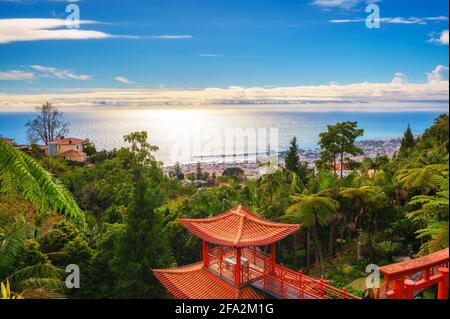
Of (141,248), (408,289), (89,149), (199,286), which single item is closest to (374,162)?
(141,248)

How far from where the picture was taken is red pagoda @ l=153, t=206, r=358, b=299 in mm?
9406

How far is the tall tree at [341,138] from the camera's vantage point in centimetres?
2228

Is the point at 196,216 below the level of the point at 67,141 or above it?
below

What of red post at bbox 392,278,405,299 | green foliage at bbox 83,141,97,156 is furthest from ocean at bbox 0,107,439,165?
red post at bbox 392,278,405,299

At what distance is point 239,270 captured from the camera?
31.4 feet

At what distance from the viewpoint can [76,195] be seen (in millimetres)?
22125

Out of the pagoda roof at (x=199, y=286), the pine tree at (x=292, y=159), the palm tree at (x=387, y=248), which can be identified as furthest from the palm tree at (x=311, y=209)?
the pine tree at (x=292, y=159)

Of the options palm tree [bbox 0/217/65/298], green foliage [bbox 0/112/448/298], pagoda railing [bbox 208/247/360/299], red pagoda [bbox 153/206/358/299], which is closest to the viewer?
palm tree [bbox 0/217/65/298]

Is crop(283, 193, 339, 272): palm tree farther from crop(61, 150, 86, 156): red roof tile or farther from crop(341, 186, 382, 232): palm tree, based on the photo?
crop(61, 150, 86, 156): red roof tile

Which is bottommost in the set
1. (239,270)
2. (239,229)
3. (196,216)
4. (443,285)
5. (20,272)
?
(196,216)

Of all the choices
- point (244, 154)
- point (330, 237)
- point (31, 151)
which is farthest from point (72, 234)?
point (244, 154)

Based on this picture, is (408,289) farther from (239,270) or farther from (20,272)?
(20,272)

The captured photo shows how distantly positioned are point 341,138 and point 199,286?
14393 mm
